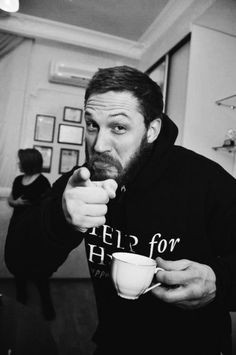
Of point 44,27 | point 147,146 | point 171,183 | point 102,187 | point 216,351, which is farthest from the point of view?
point 44,27

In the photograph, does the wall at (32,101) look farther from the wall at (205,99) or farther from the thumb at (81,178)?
the thumb at (81,178)

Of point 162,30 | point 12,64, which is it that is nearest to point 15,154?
point 12,64

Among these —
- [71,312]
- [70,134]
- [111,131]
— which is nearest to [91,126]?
[111,131]

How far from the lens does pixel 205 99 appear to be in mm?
2434

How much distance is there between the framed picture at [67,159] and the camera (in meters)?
3.51

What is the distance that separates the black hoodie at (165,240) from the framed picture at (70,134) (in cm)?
243

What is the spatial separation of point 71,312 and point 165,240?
1956mm

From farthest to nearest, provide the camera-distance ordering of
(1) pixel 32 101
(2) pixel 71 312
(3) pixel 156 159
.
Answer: (1) pixel 32 101 < (2) pixel 71 312 < (3) pixel 156 159

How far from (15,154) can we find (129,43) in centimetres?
195

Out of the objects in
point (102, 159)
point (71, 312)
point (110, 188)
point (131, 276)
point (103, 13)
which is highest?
point (103, 13)

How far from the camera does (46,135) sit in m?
3.45

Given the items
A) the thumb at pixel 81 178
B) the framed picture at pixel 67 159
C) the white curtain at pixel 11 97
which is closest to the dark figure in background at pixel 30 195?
the white curtain at pixel 11 97

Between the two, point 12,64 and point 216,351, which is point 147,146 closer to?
point 216,351

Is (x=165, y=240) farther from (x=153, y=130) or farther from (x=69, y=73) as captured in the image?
(x=69, y=73)
